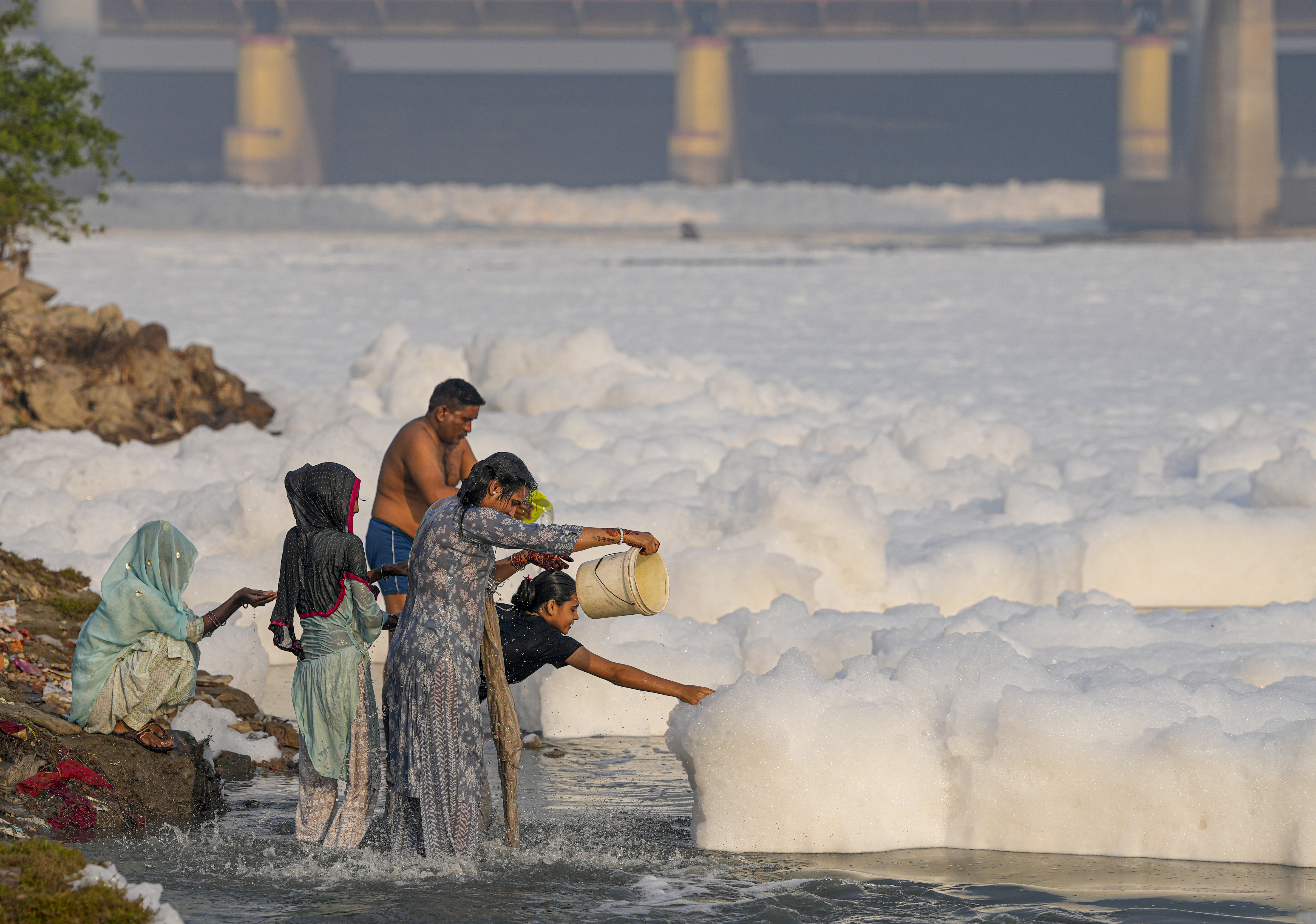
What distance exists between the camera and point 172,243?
3391cm

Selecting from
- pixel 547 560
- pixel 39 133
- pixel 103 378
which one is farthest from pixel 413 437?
pixel 39 133

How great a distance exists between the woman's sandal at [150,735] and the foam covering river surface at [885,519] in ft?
5.33

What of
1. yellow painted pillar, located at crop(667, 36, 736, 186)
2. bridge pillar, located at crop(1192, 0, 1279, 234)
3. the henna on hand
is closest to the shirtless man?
the henna on hand

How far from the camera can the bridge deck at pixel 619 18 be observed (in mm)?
52312

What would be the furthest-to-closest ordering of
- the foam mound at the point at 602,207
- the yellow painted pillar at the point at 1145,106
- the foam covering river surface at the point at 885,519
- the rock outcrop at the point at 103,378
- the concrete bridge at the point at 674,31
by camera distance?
the concrete bridge at the point at 674,31, the yellow painted pillar at the point at 1145,106, the foam mound at the point at 602,207, the rock outcrop at the point at 103,378, the foam covering river surface at the point at 885,519

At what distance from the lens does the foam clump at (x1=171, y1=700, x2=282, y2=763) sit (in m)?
6.15

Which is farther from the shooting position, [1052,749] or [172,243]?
[172,243]

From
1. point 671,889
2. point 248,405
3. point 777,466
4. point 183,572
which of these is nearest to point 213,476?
point 248,405

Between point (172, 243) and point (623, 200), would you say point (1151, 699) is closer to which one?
point (172, 243)

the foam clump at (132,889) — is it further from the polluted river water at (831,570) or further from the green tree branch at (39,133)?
the green tree branch at (39,133)

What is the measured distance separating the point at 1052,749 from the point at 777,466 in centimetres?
524

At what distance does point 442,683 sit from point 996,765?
6.19 ft

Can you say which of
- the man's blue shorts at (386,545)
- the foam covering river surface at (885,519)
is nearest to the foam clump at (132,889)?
the foam covering river surface at (885,519)

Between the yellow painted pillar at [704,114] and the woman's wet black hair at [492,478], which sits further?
the yellow painted pillar at [704,114]
